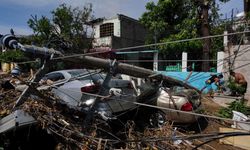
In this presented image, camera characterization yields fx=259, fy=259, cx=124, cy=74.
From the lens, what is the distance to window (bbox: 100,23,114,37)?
25.5m

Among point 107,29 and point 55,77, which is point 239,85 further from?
point 107,29

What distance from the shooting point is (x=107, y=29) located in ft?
85.6

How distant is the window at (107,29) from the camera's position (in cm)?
2551

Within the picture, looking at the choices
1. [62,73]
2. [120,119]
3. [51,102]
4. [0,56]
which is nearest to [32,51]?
[51,102]

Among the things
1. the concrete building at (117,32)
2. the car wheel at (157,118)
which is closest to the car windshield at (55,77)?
the car wheel at (157,118)

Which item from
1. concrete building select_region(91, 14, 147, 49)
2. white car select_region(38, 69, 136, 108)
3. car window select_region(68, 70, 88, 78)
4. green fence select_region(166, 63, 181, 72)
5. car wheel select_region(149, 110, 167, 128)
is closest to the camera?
white car select_region(38, 69, 136, 108)

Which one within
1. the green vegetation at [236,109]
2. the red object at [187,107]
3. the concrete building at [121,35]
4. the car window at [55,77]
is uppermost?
the concrete building at [121,35]

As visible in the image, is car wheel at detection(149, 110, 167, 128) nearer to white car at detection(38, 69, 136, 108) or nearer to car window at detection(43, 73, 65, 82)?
white car at detection(38, 69, 136, 108)

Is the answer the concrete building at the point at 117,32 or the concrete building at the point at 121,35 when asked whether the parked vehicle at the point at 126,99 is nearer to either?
the concrete building at the point at 121,35

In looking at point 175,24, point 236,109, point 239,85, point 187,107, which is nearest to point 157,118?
point 187,107

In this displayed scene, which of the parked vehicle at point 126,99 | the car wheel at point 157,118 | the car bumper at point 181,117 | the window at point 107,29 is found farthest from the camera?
the window at point 107,29

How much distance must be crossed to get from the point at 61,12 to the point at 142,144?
2225cm

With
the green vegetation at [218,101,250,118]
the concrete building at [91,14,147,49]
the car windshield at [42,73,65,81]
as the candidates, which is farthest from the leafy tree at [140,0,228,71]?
the car windshield at [42,73,65,81]

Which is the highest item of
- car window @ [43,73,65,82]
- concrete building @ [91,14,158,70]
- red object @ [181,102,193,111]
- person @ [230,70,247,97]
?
concrete building @ [91,14,158,70]
